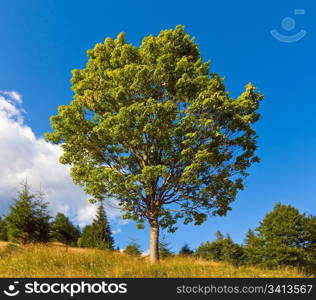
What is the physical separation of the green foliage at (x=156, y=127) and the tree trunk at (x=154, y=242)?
1.12 feet

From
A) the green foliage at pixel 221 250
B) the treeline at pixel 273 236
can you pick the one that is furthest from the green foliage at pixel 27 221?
the green foliage at pixel 221 250

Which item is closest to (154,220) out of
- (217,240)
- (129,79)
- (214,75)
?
(129,79)

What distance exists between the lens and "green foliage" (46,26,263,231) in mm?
13070

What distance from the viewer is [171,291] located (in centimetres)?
780

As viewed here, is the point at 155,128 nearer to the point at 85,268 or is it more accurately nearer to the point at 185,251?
the point at 85,268

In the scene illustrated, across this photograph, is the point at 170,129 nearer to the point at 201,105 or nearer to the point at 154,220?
the point at 201,105

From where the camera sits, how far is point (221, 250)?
7394 centimetres

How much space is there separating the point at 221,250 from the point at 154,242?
66.5 m

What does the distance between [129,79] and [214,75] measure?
17.4 feet

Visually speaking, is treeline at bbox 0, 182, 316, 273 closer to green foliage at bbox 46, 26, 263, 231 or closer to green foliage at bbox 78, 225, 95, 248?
green foliage at bbox 78, 225, 95, 248

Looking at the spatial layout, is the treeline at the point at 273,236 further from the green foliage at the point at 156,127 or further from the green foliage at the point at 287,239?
the green foliage at the point at 156,127

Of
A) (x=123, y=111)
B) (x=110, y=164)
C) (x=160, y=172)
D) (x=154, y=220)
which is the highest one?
(x=123, y=111)

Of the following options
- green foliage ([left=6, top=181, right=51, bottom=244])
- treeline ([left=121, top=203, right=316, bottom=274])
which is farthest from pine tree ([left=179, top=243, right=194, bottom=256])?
green foliage ([left=6, top=181, right=51, bottom=244])

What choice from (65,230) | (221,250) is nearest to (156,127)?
(65,230)
